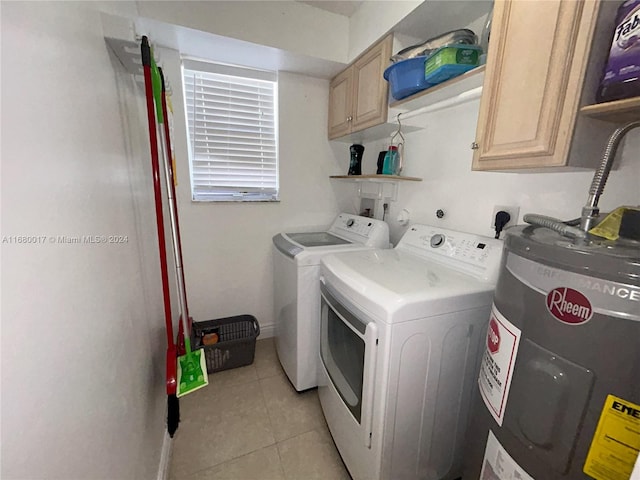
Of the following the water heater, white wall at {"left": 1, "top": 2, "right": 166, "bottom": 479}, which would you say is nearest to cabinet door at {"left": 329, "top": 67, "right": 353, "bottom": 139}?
white wall at {"left": 1, "top": 2, "right": 166, "bottom": 479}

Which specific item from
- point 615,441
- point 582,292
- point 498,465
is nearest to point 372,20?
point 582,292

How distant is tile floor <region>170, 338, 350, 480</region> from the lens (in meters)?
1.33

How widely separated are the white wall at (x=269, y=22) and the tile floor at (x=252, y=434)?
7.53 ft

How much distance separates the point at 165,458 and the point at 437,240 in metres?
1.78

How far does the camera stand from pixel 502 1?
93 centimetres

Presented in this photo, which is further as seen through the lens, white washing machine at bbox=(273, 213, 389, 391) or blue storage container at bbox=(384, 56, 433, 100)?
white washing machine at bbox=(273, 213, 389, 391)

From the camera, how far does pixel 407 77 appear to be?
1335 millimetres

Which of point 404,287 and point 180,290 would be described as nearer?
point 404,287

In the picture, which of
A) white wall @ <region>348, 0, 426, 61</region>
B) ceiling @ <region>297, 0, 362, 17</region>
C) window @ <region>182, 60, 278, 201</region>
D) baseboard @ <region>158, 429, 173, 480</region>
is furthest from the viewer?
window @ <region>182, 60, 278, 201</region>

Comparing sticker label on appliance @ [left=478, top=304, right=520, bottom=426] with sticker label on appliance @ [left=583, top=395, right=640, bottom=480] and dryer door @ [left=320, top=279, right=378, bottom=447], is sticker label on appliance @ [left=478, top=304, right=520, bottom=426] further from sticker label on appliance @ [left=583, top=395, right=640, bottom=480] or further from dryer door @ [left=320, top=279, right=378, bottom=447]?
dryer door @ [left=320, top=279, right=378, bottom=447]

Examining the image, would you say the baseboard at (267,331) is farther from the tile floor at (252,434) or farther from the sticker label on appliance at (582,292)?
the sticker label on appliance at (582,292)

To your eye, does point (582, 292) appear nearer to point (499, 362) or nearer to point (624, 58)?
point (499, 362)

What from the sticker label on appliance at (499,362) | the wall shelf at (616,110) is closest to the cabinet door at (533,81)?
the wall shelf at (616,110)

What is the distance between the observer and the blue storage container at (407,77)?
128cm
